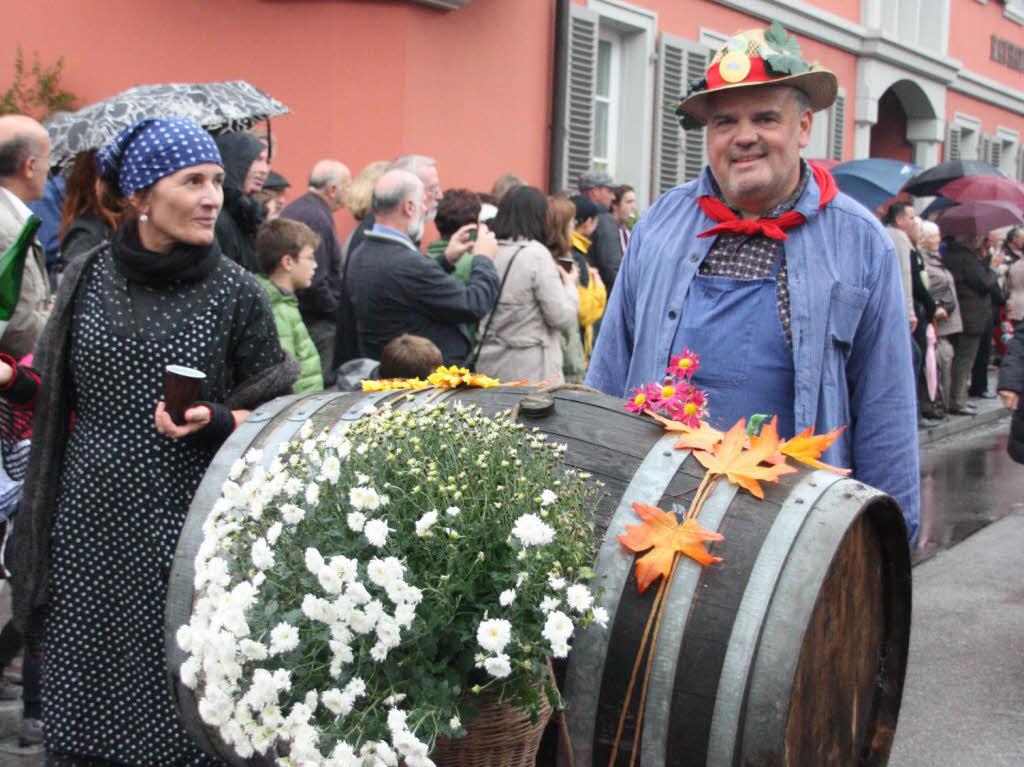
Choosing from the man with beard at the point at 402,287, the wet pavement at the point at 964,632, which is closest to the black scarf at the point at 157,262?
the wet pavement at the point at 964,632

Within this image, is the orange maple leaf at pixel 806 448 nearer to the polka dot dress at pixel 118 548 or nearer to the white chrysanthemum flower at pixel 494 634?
the white chrysanthemum flower at pixel 494 634

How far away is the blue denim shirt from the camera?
2828 mm

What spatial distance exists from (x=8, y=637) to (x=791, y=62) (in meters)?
3.16

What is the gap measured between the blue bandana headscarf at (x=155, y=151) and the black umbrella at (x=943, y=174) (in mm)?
12743

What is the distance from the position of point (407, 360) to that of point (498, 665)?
2.98 m

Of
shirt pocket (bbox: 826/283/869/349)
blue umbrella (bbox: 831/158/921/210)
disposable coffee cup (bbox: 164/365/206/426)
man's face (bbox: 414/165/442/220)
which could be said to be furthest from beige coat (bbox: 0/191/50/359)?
blue umbrella (bbox: 831/158/921/210)

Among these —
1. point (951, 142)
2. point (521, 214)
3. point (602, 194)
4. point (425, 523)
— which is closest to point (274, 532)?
point (425, 523)

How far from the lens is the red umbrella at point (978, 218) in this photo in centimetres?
1271

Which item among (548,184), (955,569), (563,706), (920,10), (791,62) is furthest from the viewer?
(920,10)

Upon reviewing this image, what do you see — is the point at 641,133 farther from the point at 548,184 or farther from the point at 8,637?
the point at 8,637

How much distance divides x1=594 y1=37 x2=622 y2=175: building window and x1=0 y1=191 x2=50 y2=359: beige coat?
8825 millimetres

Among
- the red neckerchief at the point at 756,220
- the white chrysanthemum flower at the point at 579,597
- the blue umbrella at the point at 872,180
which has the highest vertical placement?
the blue umbrella at the point at 872,180

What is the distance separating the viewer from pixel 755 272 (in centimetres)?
294

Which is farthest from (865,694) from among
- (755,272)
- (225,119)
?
(225,119)
